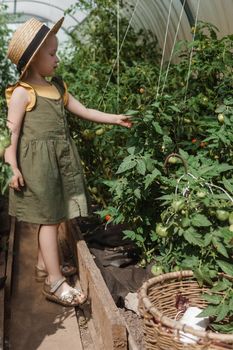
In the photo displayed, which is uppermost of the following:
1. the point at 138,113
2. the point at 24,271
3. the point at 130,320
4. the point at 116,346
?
the point at 138,113

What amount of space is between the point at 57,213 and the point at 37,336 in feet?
2.05

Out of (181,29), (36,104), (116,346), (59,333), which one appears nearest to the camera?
(116,346)

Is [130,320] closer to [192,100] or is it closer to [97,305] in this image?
[97,305]

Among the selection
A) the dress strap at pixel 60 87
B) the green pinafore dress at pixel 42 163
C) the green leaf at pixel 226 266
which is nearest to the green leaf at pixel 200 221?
the green leaf at pixel 226 266

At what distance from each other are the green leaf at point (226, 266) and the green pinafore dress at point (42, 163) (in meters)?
1.08

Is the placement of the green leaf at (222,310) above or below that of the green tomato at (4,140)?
below

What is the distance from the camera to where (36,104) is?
2646 millimetres

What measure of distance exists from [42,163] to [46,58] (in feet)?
1.74

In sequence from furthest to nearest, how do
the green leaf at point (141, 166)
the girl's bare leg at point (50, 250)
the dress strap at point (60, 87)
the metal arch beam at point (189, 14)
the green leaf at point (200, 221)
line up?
the metal arch beam at point (189, 14) → the dress strap at point (60, 87) → the girl's bare leg at point (50, 250) → the green leaf at point (141, 166) → the green leaf at point (200, 221)

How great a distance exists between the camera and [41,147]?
2.67m

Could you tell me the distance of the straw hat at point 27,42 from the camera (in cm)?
260

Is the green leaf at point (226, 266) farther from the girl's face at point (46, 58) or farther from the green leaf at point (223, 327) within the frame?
the girl's face at point (46, 58)

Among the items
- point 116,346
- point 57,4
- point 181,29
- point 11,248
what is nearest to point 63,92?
point 11,248

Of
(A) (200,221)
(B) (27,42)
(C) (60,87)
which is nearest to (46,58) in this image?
(B) (27,42)
